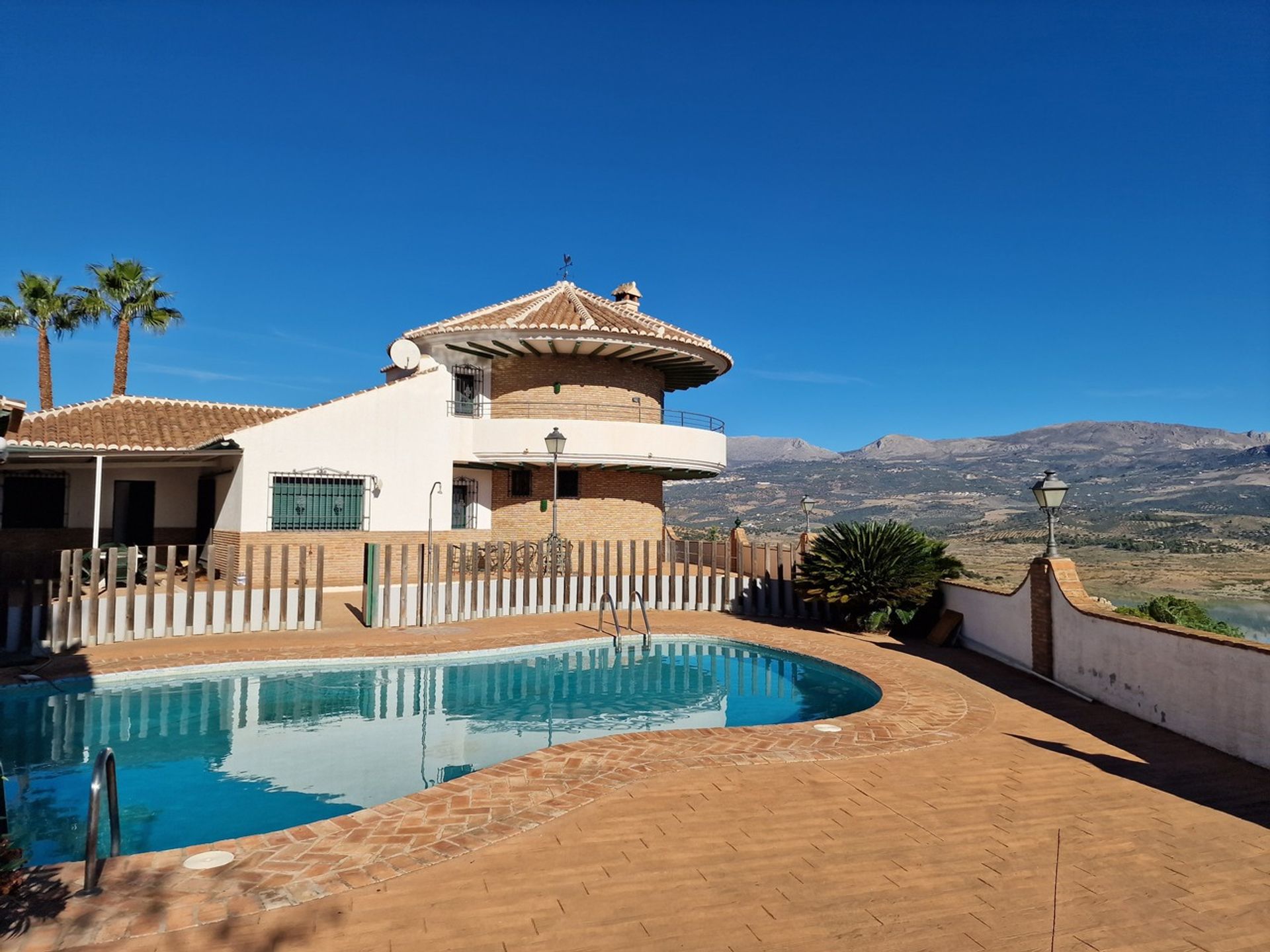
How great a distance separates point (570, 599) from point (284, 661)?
257 inches

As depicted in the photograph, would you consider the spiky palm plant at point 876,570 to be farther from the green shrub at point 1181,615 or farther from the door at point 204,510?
the door at point 204,510

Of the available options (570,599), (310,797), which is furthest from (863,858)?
(570,599)

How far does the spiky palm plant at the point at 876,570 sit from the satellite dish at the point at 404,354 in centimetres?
1288

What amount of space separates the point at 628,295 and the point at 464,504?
10.4 m

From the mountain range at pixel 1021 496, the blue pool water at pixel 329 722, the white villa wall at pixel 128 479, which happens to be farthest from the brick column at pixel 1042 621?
the mountain range at pixel 1021 496

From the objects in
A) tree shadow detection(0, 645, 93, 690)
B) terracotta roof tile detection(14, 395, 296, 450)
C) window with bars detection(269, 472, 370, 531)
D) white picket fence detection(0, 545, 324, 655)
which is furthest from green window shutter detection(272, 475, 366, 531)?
tree shadow detection(0, 645, 93, 690)

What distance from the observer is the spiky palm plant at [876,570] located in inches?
559

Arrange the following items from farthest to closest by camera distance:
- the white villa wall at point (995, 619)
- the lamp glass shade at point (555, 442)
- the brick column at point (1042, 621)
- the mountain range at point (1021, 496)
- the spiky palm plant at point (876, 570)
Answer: the mountain range at point (1021, 496) < the lamp glass shade at point (555, 442) < the spiky palm plant at point (876, 570) < the white villa wall at point (995, 619) < the brick column at point (1042, 621)

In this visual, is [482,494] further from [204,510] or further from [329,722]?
[329,722]

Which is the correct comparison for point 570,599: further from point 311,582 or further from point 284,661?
point 311,582

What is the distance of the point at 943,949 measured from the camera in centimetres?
385

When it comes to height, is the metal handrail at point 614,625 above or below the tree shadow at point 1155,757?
above

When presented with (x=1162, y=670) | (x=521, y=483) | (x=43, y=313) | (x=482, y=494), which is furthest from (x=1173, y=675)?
(x=43, y=313)

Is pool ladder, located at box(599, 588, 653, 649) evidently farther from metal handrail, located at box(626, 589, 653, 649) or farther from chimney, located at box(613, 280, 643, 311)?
chimney, located at box(613, 280, 643, 311)
